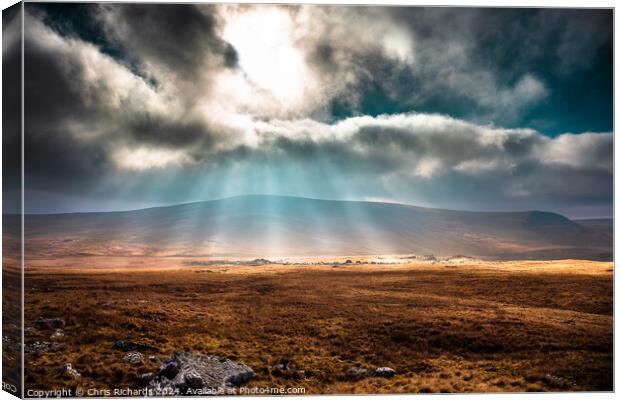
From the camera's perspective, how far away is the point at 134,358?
10797mm

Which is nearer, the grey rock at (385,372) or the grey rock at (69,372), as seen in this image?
the grey rock at (69,372)

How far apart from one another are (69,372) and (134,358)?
1732 millimetres

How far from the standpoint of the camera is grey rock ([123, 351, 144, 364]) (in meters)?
10.8

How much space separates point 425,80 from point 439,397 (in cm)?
1057

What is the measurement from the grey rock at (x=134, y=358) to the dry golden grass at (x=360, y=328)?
234mm

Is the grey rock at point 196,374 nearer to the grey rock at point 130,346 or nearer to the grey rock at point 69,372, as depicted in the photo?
the grey rock at point 130,346

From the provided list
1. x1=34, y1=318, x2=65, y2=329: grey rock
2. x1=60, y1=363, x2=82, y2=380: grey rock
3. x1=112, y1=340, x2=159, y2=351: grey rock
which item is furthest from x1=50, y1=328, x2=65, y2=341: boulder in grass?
x1=112, y1=340, x2=159, y2=351: grey rock

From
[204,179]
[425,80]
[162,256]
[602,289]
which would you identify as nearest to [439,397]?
[602,289]

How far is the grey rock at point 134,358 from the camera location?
10750 millimetres

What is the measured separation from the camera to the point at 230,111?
13.7 metres

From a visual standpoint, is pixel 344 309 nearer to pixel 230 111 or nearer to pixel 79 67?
pixel 230 111

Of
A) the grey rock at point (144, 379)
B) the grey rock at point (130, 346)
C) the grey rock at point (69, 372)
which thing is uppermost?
the grey rock at point (130, 346)

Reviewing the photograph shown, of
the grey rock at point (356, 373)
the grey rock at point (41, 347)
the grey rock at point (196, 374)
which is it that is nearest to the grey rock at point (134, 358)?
the grey rock at point (196, 374)

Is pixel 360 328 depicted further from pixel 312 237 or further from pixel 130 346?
pixel 312 237
